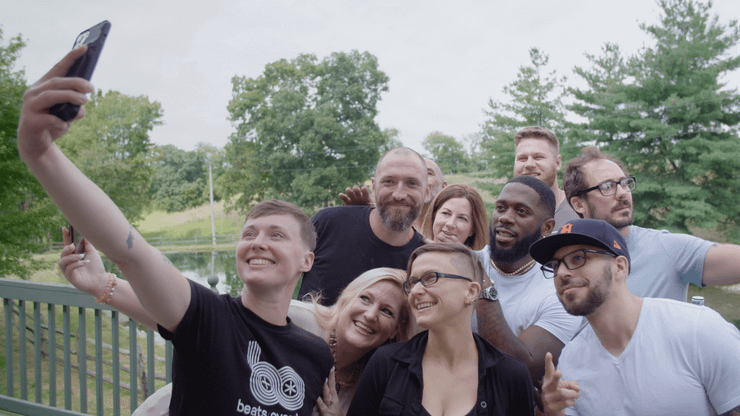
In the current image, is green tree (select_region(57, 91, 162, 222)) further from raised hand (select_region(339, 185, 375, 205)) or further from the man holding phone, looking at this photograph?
the man holding phone

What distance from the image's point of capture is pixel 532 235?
8.58 ft

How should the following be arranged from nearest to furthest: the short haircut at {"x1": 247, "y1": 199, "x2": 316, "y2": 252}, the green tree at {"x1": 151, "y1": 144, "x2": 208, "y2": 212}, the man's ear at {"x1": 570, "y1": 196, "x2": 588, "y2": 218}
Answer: the short haircut at {"x1": 247, "y1": 199, "x2": 316, "y2": 252} → the man's ear at {"x1": 570, "y1": 196, "x2": 588, "y2": 218} → the green tree at {"x1": 151, "y1": 144, "x2": 208, "y2": 212}

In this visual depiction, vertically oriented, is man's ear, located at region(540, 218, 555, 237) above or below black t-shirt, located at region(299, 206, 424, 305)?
above

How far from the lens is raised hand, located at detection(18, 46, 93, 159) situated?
108 centimetres

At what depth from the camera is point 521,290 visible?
257cm

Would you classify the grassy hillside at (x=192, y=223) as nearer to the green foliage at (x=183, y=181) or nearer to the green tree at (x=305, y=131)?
the green foliage at (x=183, y=181)

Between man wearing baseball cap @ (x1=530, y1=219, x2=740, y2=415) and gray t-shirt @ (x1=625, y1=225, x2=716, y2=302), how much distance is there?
0.54 meters

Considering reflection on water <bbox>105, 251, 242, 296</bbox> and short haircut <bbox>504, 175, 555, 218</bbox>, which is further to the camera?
reflection on water <bbox>105, 251, 242, 296</bbox>

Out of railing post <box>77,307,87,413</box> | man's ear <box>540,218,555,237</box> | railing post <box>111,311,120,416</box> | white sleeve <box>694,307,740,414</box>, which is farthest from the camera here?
railing post <box>77,307,87,413</box>

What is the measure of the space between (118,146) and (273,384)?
21.4 metres

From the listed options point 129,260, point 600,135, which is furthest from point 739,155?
point 129,260

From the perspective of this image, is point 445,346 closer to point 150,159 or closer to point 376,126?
point 150,159

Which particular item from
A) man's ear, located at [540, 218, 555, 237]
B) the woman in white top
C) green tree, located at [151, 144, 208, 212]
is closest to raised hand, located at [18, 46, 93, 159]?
the woman in white top

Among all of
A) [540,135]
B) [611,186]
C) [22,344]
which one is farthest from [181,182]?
[611,186]
